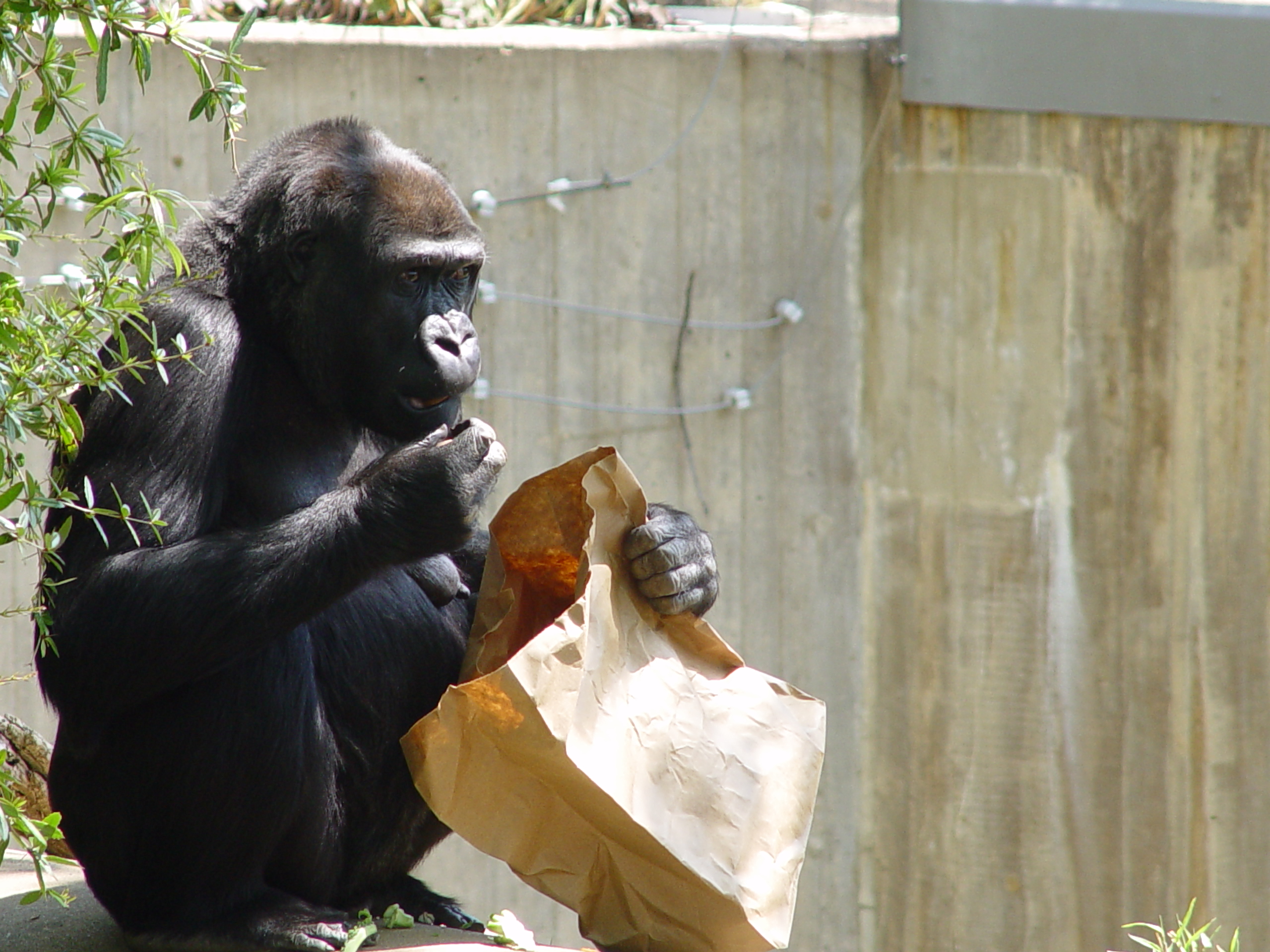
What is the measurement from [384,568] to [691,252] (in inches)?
143

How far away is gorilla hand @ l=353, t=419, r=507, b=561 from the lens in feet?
8.81

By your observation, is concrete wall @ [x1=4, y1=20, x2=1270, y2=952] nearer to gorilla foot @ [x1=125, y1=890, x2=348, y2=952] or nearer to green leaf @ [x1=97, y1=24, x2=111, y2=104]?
gorilla foot @ [x1=125, y1=890, x2=348, y2=952]

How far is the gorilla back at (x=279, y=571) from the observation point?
2.68m

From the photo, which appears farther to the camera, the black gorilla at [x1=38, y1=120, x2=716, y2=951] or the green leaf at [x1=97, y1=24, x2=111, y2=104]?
the black gorilla at [x1=38, y1=120, x2=716, y2=951]

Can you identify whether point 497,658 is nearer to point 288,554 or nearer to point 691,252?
point 288,554

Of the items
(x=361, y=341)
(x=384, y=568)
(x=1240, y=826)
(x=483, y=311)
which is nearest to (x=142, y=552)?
(x=384, y=568)

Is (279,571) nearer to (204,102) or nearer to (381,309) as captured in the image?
(381,309)

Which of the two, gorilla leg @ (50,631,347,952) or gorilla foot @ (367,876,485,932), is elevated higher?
→ gorilla leg @ (50,631,347,952)

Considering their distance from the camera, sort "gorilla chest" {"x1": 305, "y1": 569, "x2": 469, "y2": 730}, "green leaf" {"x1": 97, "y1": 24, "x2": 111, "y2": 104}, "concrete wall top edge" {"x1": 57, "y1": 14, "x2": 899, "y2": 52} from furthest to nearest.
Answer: "concrete wall top edge" {"x1": 57, "y1": 14, "x2": 899, "y2": 52}, "gorilla chest" {"x1": 305, "y1": 569, "x2": 469, "y2": 730}, "green leaf" {"x1": 97, "y1": 24, "x2": 111, "y2": 104}

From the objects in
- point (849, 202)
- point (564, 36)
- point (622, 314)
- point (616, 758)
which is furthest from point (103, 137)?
point (849, 202)

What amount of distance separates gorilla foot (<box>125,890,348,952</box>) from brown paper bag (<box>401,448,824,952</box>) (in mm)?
318

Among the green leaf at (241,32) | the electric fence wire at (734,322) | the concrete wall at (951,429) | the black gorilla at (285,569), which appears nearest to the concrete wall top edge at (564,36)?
the concrete wall at (951,429)

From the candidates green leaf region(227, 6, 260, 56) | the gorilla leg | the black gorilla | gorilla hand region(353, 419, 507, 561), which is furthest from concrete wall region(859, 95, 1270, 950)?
green leaf region(227, 6, 260, 56)

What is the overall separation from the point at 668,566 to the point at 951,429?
11.6ft
